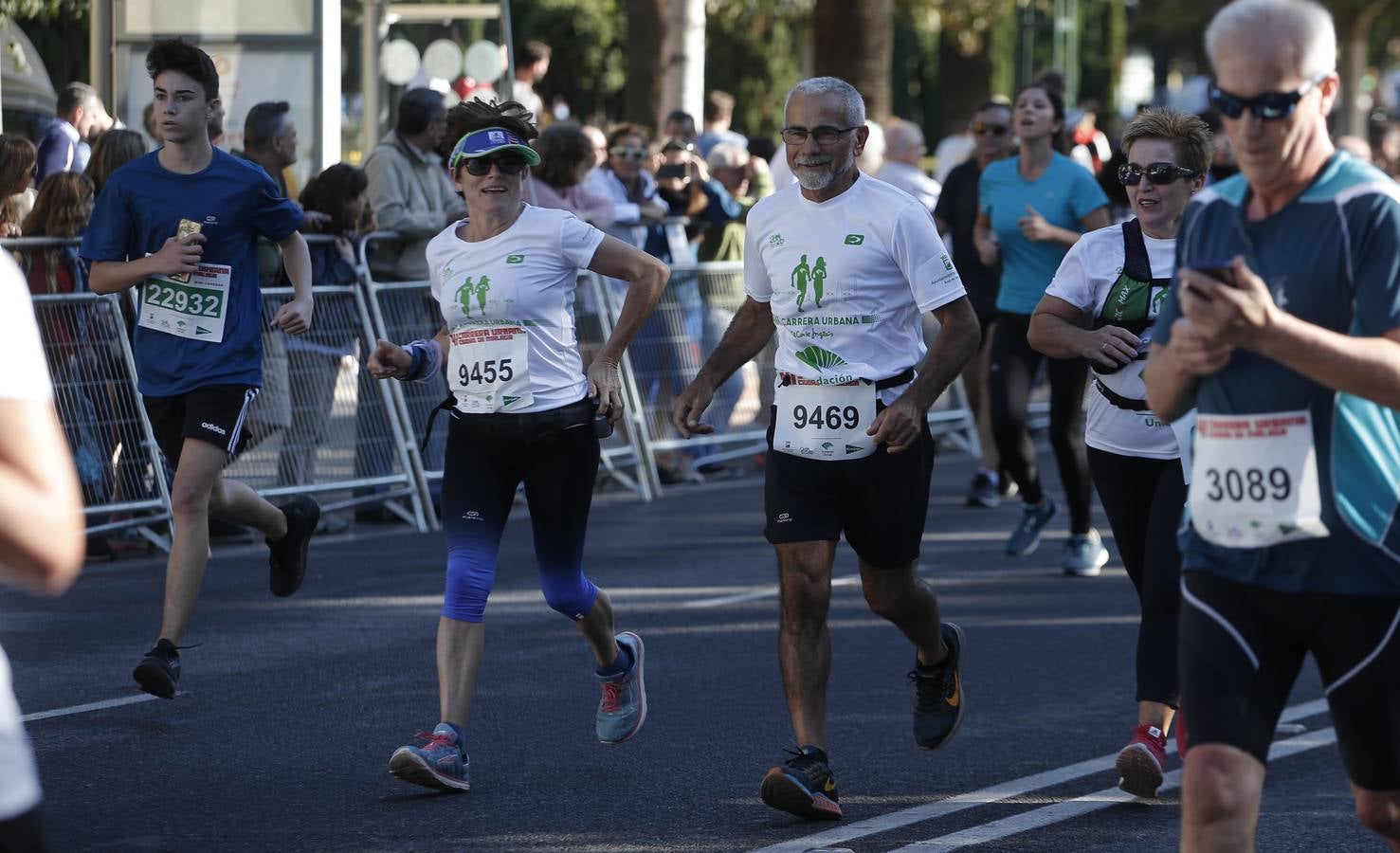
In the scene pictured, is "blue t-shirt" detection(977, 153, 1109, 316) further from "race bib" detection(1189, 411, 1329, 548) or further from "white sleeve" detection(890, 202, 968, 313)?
"race bib" detection(1189, 411, 1329, 548)

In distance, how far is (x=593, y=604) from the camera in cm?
643

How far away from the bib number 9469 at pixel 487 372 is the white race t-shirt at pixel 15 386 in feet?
11.8

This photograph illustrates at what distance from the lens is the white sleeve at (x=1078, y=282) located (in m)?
6.23

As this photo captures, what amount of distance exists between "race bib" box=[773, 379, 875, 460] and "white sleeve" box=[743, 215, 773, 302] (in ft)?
1.17

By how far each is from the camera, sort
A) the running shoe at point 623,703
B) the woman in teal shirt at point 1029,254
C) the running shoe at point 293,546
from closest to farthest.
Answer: the running shoe at point 623,703 < the running shoe at point 293,546 < the woman in teal shirt at point 1029,254

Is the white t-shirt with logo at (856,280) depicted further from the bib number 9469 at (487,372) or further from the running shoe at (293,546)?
the running shoe at (293,546)

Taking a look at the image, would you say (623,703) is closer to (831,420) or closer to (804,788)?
(804,788)

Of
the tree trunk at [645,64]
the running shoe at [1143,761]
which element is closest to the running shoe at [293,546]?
the running shoe at [1143,761]

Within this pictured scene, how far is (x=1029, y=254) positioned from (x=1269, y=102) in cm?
718

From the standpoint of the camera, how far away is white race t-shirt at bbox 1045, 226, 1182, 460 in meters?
6.14

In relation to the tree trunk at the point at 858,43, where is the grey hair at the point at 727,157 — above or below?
below

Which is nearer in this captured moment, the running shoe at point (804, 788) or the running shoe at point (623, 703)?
the running shoe at point (804, 788)

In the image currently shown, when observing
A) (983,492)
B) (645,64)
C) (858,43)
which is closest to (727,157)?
(983,492)

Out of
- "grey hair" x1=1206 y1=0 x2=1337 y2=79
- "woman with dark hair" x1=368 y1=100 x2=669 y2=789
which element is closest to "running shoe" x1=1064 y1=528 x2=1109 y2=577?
"woman with dark hair" x1=368 y1=100 x2=669 y2=789
